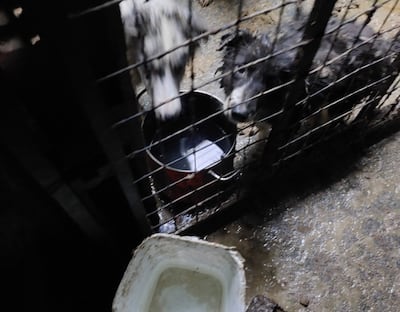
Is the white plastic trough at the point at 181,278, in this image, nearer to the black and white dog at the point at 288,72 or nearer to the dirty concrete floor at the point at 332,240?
the dirty concrete floor at the point at 332,240

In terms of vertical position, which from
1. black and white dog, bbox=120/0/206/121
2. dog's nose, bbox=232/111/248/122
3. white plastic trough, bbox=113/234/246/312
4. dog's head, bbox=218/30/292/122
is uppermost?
black and white dog, bbox=120/0/206/121

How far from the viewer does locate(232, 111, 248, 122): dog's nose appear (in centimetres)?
168

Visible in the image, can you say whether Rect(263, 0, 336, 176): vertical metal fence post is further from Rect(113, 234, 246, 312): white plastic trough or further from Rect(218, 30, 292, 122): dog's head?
Rect(113, 234, 246, 312): white plastic trough

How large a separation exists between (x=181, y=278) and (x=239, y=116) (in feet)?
2.24

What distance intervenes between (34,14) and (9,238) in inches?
27.7

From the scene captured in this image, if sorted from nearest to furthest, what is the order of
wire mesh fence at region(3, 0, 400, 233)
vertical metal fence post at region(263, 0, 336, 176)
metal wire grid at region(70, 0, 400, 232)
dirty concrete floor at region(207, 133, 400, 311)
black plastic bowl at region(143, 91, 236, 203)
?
vertical metal fence post at region(263, 0, 336, 176), metal wire grid at region(70, 0, 400, 232), wire mesh fence at region(3, 0, 400, 233), black plastic bowl at region(143, 91, 236, 203), dirty concrete floor at region(207, 133, 400, 311)

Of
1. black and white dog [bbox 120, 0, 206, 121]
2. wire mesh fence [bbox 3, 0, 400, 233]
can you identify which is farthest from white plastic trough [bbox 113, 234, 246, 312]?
black and white dog [bbox 120, 0, 206, 121]

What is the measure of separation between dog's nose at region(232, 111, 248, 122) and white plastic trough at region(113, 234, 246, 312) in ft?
1.87

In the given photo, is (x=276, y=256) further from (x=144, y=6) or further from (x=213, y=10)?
(x=213, y=10)

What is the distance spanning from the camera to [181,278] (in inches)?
63.6

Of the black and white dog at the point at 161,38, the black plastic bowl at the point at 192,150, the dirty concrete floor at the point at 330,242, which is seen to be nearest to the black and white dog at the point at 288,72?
the black plastic bowl at the point at 192,150

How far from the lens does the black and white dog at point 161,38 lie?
50.7 inches

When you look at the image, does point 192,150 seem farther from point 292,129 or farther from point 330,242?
point 330,242

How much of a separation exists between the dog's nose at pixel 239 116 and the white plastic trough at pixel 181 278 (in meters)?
0.57
